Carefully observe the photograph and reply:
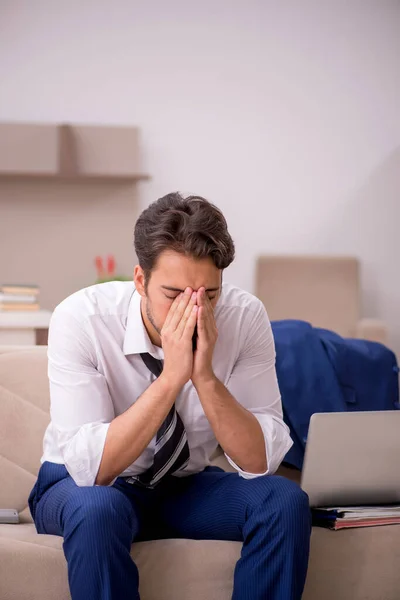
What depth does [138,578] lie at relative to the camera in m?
1.63

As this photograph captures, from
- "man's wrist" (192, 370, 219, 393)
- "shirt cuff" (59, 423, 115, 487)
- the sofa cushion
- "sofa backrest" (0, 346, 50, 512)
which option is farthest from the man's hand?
"sofa backrest" (0, 346, 50, 512)

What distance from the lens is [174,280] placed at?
5.69 feet

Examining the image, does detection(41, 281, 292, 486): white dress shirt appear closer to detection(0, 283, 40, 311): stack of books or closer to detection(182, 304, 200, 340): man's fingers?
detection(182, 304, 200, 340): man's fingers

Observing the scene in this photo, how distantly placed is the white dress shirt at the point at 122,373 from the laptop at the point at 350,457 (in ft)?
0.32

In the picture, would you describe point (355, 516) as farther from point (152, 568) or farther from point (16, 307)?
point (16, 307)

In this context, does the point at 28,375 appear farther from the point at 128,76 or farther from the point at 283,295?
the point at 128,76

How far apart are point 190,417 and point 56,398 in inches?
12.5

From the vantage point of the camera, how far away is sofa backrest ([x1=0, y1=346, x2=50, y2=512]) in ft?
6.85

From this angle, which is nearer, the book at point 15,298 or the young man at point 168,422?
the young man at point 168,422

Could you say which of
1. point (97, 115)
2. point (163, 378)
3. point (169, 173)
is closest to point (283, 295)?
point (169, 173)

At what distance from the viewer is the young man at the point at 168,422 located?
1.64 meters

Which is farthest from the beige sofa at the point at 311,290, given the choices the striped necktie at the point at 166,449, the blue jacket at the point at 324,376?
the striped necktie at the point at 166,449

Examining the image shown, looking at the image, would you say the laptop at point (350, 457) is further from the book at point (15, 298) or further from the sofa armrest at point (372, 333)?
the sofa armrest at point (372, 333)

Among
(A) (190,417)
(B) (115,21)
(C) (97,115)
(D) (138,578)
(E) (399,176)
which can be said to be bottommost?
(D) (138,578)
